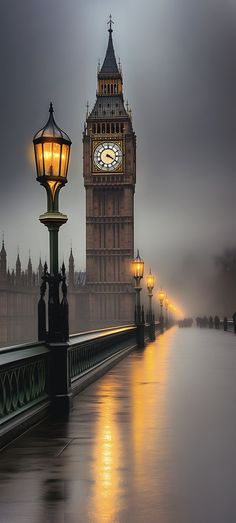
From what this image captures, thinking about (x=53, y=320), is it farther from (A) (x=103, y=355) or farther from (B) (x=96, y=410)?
(A) (x=103, y=355)

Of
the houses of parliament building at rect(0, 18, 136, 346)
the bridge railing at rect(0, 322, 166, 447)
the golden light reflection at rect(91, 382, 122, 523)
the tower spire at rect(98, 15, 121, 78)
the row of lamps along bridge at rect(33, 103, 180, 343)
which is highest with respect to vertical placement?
the tower spire at rect(98, 15, 121, 78)

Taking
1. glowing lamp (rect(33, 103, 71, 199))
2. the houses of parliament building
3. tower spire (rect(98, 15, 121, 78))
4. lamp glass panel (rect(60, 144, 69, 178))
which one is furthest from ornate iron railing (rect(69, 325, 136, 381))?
tower spire (rect(98, 15, 121, 78))

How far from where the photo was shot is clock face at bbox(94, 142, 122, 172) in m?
137

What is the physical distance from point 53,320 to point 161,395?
307 centimetres

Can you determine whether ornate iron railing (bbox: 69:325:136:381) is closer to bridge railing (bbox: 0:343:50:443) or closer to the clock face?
bridge railing (bbox: 0:343:50:443)

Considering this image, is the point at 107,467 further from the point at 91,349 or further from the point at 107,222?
the point at 107,222

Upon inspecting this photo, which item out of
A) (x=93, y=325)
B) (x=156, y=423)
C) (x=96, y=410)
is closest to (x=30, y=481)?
(x=156, y=423)

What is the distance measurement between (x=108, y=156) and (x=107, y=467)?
434 feet

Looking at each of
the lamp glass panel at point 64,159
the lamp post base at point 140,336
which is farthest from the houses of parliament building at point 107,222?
the lamp glass panel at point 64,159

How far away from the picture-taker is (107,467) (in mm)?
7797

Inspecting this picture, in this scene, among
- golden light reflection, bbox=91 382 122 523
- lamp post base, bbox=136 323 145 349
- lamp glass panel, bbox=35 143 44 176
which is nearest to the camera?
golden light reflection, bbox=91 382 122 523

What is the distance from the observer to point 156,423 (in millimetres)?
11047

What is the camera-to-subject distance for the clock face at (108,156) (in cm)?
13700

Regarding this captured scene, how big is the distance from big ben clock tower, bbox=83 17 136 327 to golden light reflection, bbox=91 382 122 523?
12392 centimetres
